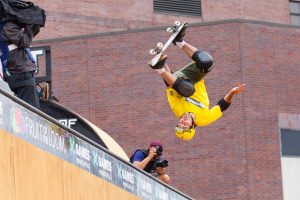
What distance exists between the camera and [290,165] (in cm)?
3322

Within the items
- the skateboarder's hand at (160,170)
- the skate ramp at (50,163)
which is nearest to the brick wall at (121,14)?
the skateboarder's hand at (160,170)

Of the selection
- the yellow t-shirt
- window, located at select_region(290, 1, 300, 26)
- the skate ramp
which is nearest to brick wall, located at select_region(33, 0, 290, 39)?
window, located at select_region(290, 1, 300, 26)

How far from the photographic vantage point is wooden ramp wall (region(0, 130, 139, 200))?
1120 centimetres

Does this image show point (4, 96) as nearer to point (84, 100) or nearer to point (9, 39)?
point (9, 39)

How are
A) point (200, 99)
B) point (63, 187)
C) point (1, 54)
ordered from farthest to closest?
point (200, 99), point (1, 54), point (63, 187)

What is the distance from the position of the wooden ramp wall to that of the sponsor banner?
89 millimetres

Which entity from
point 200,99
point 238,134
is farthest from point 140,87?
point 200,99

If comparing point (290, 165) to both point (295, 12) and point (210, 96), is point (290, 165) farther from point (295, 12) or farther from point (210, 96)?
point (295, 12)

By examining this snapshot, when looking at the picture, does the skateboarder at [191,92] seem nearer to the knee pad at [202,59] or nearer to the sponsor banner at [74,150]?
the knee pad at [202,59]

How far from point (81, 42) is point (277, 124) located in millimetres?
6362

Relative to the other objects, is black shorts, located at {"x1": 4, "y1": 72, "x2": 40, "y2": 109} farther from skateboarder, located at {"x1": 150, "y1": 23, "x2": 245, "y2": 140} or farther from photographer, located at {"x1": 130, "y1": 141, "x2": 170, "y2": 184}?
photographer, located at {"x1": 130, "y1": 141, "x2": 170, "y2": 184}

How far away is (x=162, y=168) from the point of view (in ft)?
56.9

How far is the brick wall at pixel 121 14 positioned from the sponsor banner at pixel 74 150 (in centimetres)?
2387

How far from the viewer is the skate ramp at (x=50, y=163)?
11.3 m
